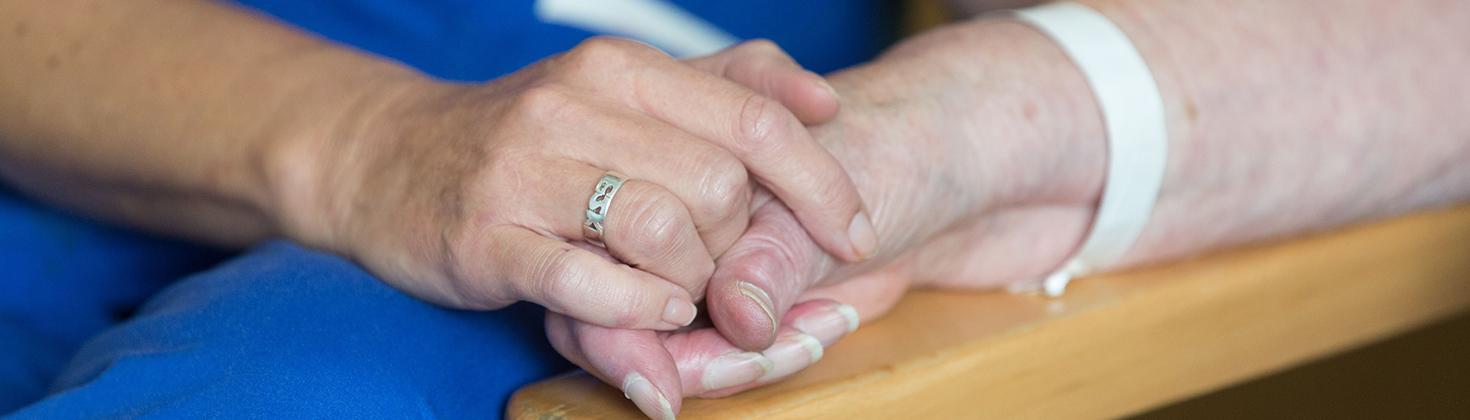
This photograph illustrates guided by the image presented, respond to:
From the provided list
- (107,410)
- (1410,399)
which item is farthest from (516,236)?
(1410,399)

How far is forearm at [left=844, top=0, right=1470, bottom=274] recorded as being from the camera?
730 mm

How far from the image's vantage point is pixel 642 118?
23.7 inches

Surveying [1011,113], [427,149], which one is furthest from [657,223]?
[1011,113]

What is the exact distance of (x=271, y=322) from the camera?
0.57 meters

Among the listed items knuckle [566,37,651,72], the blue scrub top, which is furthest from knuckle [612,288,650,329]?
the blue scrub top

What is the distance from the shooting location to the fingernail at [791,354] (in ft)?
1.98

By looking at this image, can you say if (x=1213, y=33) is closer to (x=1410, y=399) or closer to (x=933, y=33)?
(x=933, y=33)

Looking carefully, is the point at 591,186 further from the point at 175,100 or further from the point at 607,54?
the point at 175,100

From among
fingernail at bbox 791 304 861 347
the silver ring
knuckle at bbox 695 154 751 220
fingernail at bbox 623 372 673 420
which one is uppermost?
knuckle at bbox 695 154 751 220

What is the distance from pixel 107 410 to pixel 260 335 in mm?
66

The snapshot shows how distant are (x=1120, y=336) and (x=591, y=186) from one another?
0.30m

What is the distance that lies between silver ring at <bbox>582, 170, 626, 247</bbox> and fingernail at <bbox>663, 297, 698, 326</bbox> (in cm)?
4

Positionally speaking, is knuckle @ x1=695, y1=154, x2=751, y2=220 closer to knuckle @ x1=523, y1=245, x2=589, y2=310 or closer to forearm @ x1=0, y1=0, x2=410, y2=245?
knuckle @ x1=523, y1=245, x2=589, y2=310

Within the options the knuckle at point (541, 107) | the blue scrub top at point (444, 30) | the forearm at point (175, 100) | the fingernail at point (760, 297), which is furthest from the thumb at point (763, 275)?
the blue scrub top at point (444, 30)
